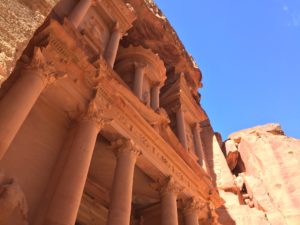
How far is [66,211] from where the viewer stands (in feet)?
18.9

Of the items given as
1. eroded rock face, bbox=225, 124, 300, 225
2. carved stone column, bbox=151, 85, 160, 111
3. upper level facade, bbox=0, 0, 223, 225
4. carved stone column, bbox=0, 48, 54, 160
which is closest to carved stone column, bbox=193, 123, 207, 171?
upper level facade, bbox=0, 0, 223, 225

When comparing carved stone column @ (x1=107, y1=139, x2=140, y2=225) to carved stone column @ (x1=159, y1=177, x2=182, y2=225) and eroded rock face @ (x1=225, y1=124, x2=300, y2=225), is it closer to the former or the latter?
carved stone column @ (x1=159, y1=177, x2=182, y2=225)

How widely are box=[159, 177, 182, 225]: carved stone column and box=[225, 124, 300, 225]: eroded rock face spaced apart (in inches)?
480

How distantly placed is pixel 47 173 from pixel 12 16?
458 cm

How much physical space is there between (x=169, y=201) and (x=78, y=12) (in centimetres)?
746

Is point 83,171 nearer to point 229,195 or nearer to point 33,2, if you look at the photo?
point 33,2

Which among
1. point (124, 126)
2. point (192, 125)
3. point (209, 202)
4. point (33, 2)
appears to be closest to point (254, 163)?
point (192, 125)

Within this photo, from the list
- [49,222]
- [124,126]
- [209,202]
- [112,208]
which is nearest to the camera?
[49,222]

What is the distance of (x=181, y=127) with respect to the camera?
16203 millimetres

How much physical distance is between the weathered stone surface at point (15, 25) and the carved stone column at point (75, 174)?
3.65m

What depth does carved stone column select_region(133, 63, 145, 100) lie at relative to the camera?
13117 mm

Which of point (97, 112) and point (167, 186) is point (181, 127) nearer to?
point (167, 186)

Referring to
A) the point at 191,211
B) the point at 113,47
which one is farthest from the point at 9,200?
the point at 113,47

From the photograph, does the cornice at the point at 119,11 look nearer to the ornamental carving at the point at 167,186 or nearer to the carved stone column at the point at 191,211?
the ornamental carving at the point at 167,186
